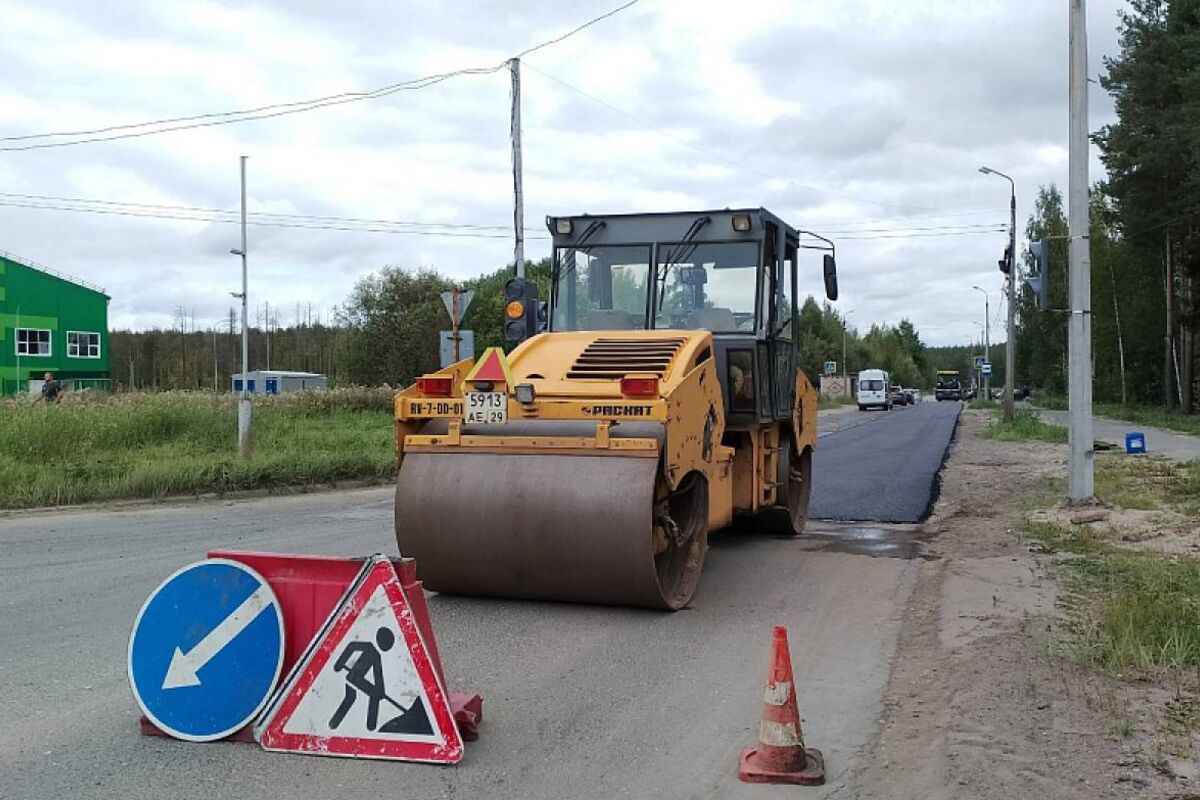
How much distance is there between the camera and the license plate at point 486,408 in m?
7.45

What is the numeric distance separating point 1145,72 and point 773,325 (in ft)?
111

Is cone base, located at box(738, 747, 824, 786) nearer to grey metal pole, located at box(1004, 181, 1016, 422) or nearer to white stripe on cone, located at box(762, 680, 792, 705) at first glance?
white stripe on cone, located at box(762, 680, 792, 705)

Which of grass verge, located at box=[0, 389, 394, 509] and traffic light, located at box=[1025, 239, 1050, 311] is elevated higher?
traffic light, located at box=[1025, 239, 1050, 311]

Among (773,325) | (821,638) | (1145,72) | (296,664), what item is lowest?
(821,638)

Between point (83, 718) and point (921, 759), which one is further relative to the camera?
point (83, 718)

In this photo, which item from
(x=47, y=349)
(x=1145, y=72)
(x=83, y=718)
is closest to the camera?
(x=83, y=718)

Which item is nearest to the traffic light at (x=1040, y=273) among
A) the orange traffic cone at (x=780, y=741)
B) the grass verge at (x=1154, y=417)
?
the orange traffic cone at (x=780, y=741)

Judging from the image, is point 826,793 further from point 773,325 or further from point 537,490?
point 773,325

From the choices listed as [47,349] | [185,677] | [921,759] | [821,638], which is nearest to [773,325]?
[821,638]

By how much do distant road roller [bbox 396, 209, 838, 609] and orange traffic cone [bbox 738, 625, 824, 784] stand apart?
233 centimetres

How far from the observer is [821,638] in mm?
7102

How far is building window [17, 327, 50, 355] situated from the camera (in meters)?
51.2

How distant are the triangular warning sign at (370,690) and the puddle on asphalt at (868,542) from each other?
6502 mm

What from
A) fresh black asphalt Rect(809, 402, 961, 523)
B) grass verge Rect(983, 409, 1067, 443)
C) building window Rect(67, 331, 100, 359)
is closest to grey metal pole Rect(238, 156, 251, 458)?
fresh black asphalt Rect(809, 402, 961, 523)
